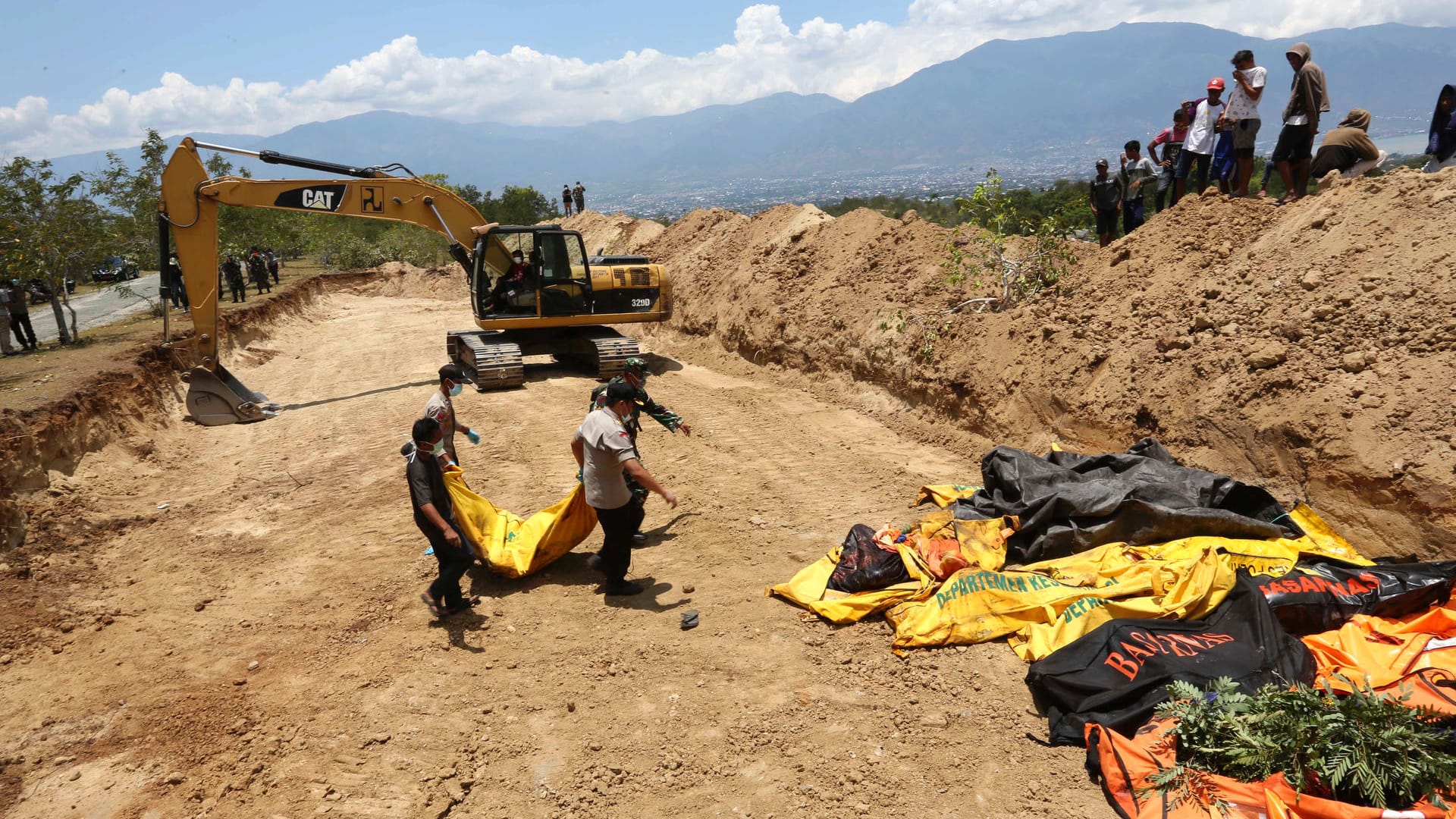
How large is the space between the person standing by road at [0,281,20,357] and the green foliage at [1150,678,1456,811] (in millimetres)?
19000

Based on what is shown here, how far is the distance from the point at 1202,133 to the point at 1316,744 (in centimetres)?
870

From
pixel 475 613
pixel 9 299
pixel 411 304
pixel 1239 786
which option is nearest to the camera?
pixel 1239 786

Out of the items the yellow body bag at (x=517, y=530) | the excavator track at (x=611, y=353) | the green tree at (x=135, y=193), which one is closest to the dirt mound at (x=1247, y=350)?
the excavator track at (x=611, y=353)

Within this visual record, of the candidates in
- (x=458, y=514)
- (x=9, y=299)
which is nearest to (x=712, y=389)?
(x=458, y=514)

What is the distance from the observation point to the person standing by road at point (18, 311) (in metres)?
14.9

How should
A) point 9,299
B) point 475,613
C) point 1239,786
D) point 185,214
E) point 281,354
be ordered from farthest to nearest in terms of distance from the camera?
point 281,354
point 9,299
point 185,214
point 475,613
point 1239,786

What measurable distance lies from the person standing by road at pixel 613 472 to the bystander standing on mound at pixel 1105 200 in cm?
811

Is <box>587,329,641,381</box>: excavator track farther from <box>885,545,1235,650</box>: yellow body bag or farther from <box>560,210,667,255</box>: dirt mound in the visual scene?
<box>560,210,667,255</box>: dirt mound

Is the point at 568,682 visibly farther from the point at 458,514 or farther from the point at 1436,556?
the point at 1436,556

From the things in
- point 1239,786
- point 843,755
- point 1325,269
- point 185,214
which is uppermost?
point 185,214

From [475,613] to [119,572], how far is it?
3648 millimetres

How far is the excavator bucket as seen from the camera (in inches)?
446

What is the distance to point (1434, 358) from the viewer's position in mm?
5898

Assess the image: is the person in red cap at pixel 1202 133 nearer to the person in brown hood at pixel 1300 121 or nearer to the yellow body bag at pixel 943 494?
the person in brown hood at pixel 1300 121
